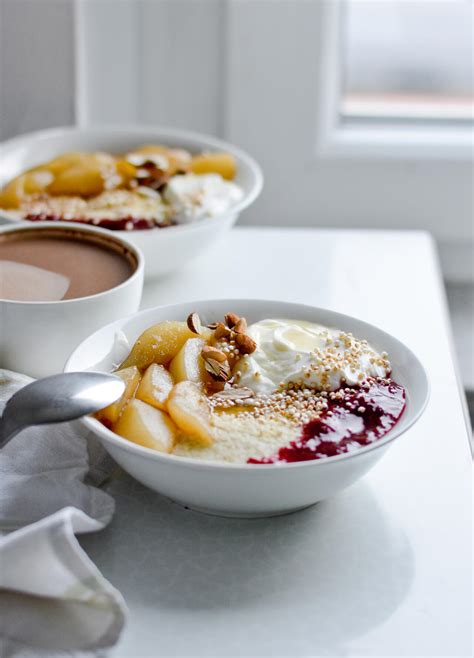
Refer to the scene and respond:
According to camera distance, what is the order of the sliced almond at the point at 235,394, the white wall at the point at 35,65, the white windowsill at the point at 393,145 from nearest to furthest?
the sliced almond at the point at 235,394 → the white wall at the point at 35,65 → the white windowsill at the point at 393,145

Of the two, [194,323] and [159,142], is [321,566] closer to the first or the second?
[194,323]

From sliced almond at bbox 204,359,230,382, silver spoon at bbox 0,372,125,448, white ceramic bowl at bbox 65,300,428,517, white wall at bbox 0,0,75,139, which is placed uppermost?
white wall at bbox 0,0,75,139

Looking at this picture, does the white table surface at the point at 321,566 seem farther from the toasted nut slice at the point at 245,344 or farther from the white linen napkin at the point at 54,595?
the toasted nut slice at the point at 245,344

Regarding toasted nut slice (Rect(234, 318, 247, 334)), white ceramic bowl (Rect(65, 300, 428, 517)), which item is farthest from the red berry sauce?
toasted nut slice (Rect(234, 318, 247, 334))

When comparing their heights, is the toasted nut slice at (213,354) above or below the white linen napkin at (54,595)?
above

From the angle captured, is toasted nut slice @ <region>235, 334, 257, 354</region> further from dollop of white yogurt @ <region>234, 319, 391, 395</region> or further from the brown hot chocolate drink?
the brown hot chocolate drink

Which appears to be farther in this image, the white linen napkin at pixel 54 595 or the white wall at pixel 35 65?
the white wall at pixel 35 65

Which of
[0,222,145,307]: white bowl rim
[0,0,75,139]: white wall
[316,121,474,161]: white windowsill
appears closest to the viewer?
[0,222,145,307]: white bowl rim

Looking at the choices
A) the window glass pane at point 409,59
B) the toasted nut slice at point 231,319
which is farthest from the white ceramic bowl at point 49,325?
the window glass pane at point 409,59
